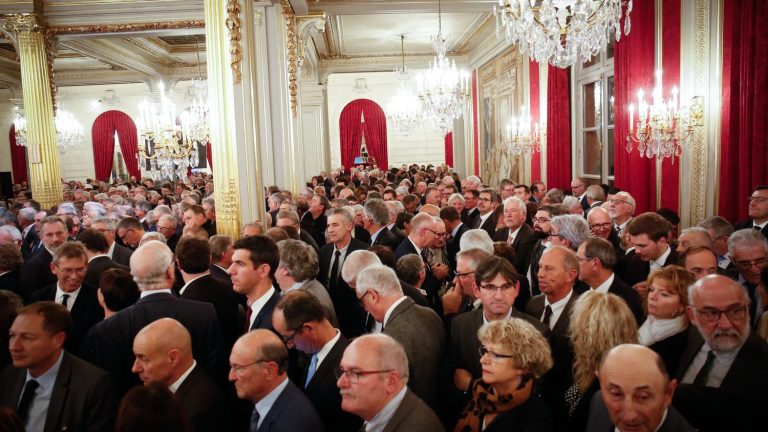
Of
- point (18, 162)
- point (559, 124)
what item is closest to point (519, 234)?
point (559, 124)

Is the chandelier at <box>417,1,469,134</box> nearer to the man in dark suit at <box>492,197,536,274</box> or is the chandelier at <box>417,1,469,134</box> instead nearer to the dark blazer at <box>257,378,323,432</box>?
the man in dark suit at <box>492,197,536,274</box>

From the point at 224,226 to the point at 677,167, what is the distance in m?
5.78

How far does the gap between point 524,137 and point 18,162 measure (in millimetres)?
21873

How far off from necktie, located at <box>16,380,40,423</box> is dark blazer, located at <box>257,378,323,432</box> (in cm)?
117

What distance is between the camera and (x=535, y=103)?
13141mm

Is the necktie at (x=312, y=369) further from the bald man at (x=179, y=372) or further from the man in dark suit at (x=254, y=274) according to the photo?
the man in dark suit at (x=254, y=274)

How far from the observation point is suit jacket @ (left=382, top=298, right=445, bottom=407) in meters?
3.01

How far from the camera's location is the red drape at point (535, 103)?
1298 centimetres

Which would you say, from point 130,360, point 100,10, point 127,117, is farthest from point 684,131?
point 127,117

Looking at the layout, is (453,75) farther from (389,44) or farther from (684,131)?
(389,44)

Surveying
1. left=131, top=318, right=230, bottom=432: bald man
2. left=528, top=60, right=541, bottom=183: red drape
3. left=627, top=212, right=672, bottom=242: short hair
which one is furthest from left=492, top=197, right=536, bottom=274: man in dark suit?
left=528, top=60, right=541, bottom=183: red drape

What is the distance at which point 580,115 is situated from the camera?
38.4 ft

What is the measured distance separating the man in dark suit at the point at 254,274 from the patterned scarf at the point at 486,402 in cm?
163

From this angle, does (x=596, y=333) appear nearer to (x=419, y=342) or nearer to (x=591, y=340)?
(x=591, y=340)
